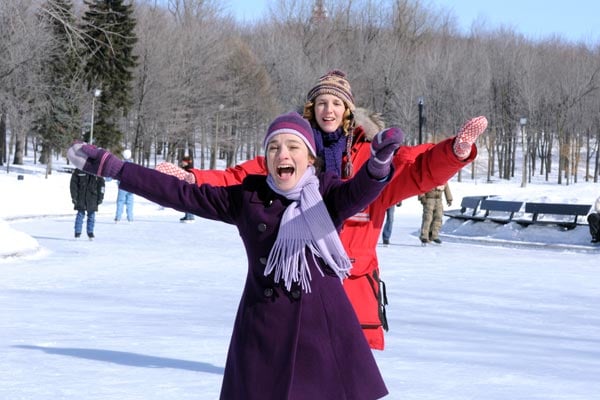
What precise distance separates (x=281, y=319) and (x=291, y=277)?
141 mm

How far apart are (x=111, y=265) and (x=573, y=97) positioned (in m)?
51.2

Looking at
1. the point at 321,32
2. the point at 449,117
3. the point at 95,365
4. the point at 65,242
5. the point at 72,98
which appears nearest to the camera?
the point at 95,365

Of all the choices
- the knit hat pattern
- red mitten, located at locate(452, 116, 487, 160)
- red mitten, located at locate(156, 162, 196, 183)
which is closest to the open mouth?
red mitten, located at locate(156, 162, 196, 183)

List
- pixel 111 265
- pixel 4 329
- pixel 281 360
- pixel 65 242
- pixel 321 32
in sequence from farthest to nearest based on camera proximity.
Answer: pixel 321 32
pixel 65 242
pixel 111 265
pixel 4 329
pixel 281 360

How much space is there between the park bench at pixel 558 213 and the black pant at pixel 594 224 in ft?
2.40

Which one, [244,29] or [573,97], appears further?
[244,29]

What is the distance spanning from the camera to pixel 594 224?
660 inches

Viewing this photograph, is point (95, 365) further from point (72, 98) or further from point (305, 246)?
point (72, 98)

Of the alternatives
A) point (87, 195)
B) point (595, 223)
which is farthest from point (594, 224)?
point (87, 195)

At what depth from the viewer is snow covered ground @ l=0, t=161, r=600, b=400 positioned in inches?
211

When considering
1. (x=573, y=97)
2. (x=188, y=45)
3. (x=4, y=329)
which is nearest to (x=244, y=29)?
(x=188, y=45)

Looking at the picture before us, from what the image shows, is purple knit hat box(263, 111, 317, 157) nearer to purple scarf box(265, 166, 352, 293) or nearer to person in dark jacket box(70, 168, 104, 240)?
purple scarf box(265, 166, 352, 293)

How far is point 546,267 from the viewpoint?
13.4 meters

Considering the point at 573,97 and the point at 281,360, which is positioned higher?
the point at 573,97
